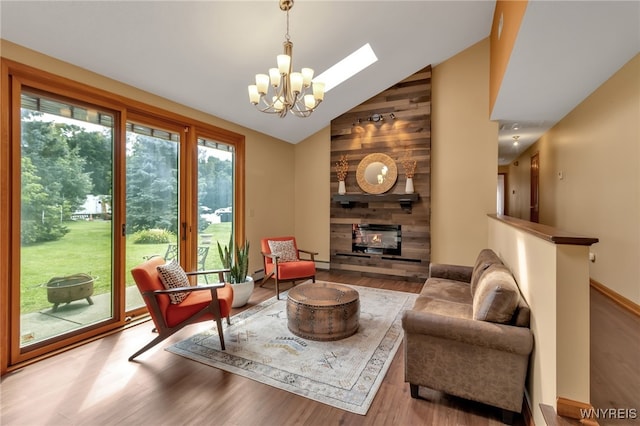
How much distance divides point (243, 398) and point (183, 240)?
2454 mm

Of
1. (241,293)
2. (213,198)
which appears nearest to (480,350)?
(241,293)

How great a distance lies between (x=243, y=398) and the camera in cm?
197

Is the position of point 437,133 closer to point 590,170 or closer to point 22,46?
point 590,170

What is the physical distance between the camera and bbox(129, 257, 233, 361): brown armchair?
94.6 inches

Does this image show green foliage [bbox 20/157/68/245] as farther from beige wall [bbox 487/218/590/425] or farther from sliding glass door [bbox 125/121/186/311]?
beige wall [bbox 487/218/590/425]

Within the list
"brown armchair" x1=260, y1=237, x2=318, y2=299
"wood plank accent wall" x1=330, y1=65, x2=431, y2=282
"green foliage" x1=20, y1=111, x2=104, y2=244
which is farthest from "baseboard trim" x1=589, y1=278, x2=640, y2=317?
"green foliage" x1=20, y1=111, x2=104, y2=244

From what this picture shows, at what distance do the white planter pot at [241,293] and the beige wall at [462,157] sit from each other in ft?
10.5

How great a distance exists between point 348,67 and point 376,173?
1859 millimetres

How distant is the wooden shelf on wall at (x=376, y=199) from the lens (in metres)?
4.92

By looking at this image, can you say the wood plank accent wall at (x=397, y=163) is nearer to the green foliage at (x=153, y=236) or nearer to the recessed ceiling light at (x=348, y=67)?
the recessed ceiling light at (x=348, y=67)

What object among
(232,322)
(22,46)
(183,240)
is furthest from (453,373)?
(22,46)

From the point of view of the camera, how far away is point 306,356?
8.14 ft

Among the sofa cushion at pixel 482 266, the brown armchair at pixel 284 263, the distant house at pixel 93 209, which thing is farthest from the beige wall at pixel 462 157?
the distant house at pixel 93 209

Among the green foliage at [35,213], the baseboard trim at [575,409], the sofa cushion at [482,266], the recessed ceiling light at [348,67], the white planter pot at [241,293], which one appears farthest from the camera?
the recessed ceiling light at [348,67]
